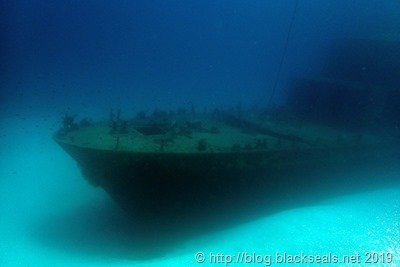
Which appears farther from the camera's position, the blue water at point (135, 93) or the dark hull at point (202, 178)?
the blue water at point (135, 93)

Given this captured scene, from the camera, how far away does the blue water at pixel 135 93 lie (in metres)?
7.05

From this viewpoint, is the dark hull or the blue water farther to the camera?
the blue water

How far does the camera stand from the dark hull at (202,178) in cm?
663

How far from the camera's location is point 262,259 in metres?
6.19

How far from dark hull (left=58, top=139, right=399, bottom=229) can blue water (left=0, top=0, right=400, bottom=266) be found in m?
0.56

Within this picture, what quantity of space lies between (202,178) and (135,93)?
46.3m

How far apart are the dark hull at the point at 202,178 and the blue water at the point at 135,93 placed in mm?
556

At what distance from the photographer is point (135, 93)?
169ft

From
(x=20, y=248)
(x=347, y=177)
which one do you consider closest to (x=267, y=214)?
(x=347, y=177)

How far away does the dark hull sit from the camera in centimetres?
663

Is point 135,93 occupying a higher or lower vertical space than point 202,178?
higher

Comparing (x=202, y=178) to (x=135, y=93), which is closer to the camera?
(x=202, y=178)

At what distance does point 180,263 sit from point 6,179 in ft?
30.4

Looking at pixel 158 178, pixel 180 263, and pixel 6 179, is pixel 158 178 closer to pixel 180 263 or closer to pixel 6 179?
pixel 180 263
